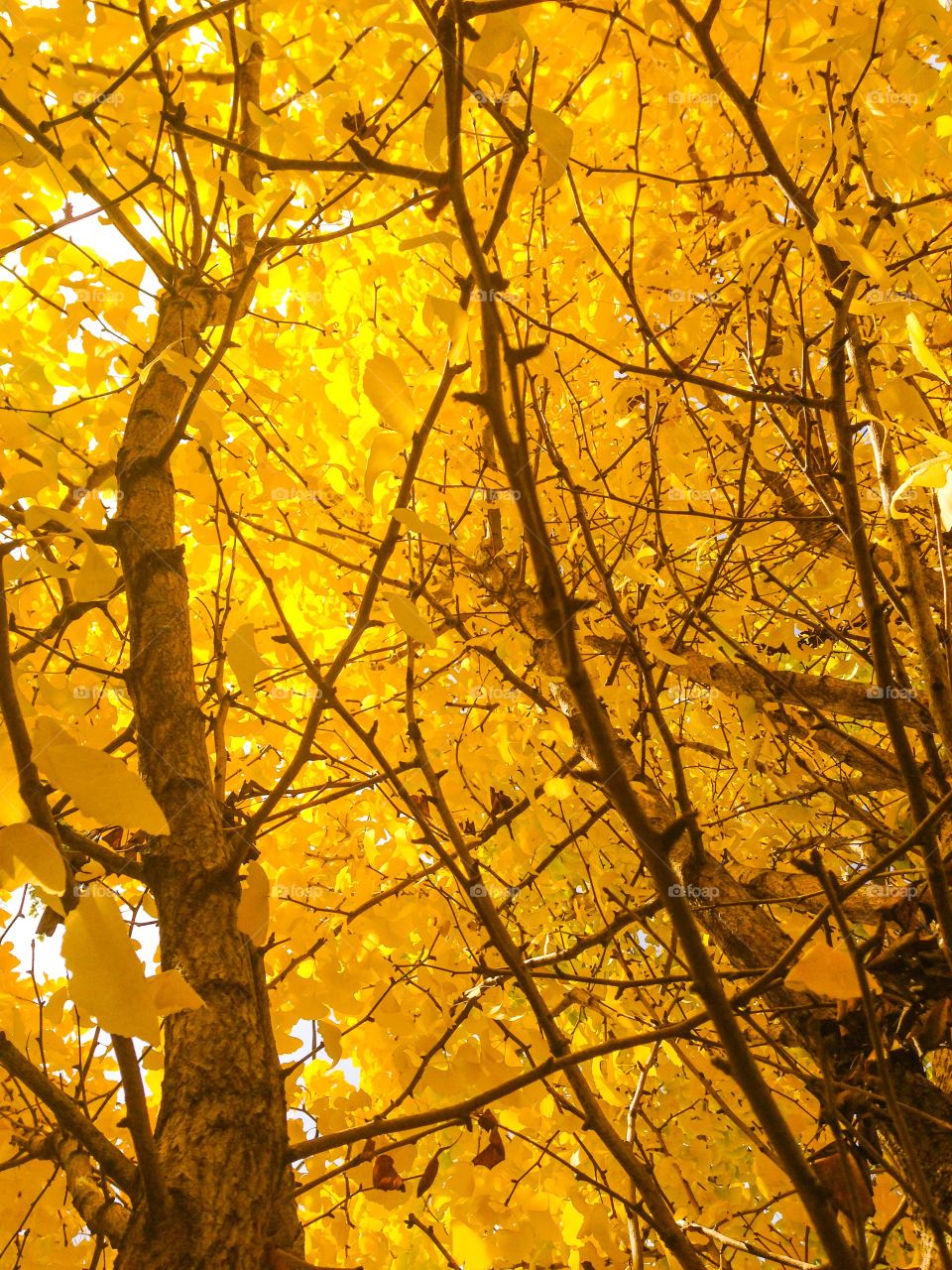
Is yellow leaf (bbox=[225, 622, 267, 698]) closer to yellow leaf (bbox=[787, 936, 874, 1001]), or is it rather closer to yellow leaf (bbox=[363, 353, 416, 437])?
yellow leaf (bbox=[363, 353, 416, 437])

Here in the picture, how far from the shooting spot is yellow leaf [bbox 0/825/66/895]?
572mm

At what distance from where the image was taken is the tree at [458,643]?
91 centimetres

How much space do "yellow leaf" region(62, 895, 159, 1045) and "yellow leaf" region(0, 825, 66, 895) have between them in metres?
0.04

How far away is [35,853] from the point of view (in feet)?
1.90

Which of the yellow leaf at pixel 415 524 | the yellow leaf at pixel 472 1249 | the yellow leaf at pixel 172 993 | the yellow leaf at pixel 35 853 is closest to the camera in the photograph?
the yellow leaf at pixel 35 853

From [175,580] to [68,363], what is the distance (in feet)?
5.33

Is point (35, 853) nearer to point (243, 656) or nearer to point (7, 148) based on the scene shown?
point (243, 656)

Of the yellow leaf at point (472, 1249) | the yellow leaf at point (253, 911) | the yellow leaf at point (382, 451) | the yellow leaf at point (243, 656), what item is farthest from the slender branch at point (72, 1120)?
the yellow leaf at point (472, 1249)

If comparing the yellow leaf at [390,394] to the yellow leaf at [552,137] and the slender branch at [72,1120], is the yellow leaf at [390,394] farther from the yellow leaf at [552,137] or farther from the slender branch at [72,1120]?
the slender branch at [72,1120]

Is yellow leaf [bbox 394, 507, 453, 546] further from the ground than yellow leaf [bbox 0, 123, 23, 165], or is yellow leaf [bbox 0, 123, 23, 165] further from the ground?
yellow leaf [bbox 0, 123, 23, 165]

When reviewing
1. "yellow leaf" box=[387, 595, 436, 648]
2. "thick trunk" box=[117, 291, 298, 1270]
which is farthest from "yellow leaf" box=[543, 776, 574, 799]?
"yellow leaf" box=[387, 595, 436, 648]

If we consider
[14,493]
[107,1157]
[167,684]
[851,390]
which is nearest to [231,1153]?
[107,1157]

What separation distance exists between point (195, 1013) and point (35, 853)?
0.75 meters

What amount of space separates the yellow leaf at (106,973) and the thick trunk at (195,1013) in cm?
57
